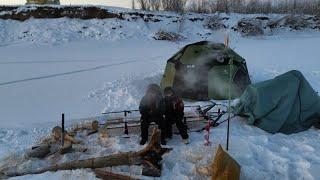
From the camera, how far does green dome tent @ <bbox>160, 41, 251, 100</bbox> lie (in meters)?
10.2

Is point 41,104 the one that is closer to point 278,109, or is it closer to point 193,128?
point 193,128

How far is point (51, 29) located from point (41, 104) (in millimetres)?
13652

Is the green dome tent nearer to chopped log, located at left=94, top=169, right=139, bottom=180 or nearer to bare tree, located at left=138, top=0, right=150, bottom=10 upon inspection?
chopped log, located at left=94, top=169, right=139, bottom=180

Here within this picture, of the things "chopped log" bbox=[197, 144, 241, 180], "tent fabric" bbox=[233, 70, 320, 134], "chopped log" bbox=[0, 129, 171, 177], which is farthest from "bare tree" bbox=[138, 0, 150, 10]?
"chopped log" bbox=[197, 144, 241, 180]

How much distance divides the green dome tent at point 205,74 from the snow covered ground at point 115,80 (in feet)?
3.72

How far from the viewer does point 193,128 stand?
7777 mm

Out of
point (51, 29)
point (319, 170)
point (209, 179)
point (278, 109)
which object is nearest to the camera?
point (209, 179)

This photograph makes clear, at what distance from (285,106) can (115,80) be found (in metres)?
6.18

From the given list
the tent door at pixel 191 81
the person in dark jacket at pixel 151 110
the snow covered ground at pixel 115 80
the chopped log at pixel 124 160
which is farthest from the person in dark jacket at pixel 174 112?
the tent door at pixel 191 81

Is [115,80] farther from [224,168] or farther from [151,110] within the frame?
[224,168]

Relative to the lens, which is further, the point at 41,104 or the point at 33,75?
the point at 33,75

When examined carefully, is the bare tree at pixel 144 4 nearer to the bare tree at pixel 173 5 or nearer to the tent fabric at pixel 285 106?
the bare tree at pixel 173 5

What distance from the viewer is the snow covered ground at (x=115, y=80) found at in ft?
20.6

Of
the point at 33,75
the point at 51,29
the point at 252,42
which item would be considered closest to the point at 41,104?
the point at 33,75
